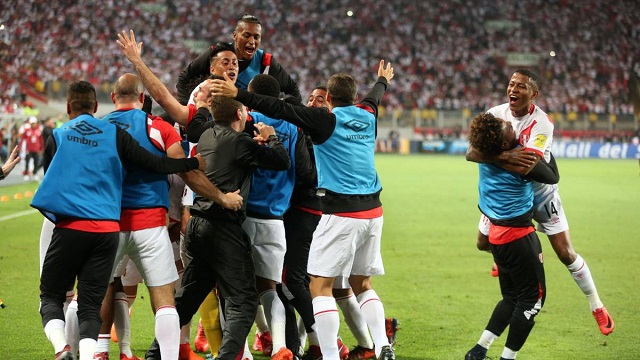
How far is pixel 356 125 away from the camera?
22.5ft

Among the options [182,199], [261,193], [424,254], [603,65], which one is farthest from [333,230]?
[603,65]

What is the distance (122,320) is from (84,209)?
1.42 m

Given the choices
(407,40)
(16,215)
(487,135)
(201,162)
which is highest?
(407,40)

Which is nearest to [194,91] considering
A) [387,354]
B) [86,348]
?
[86,348]

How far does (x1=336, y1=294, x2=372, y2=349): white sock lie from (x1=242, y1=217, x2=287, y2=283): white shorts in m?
0.72

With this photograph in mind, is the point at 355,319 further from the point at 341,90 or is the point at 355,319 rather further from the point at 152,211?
the point at 152,211

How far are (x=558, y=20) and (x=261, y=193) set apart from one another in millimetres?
56828

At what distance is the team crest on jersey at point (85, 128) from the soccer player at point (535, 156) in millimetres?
2935

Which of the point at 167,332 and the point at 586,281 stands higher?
the point at 167,332

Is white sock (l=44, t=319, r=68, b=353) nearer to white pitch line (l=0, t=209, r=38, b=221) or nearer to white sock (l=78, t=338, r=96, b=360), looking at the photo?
white sock (l=78, t=338, r=96, b=360)

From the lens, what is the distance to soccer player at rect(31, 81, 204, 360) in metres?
5.82

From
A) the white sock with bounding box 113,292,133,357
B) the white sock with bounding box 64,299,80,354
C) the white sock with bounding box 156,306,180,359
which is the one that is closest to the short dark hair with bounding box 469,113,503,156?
the white sock with bounding box 156,306,180,359

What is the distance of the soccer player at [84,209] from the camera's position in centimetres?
582

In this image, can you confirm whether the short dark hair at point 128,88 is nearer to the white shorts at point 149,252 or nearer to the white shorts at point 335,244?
the white shorts at point 149,252
